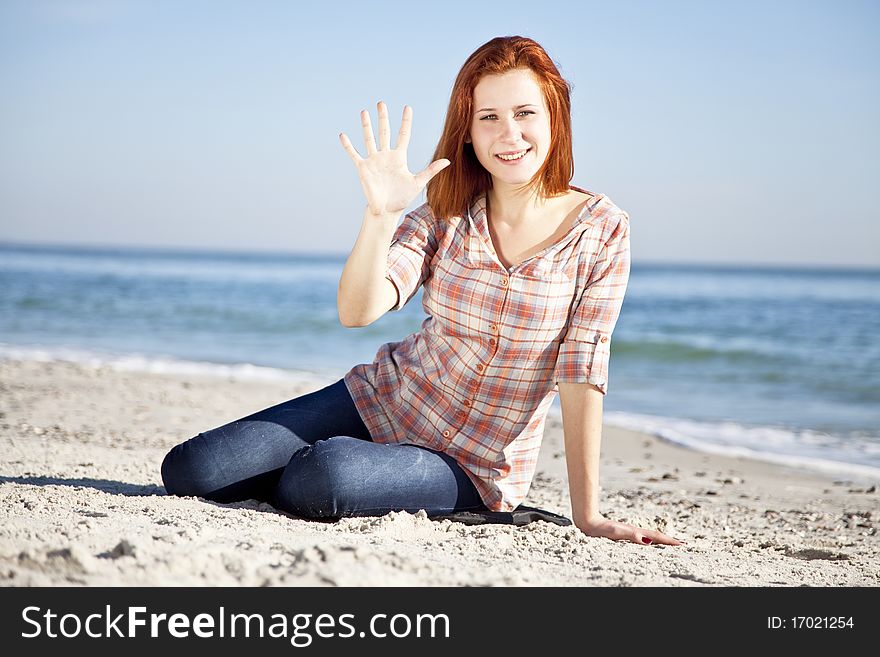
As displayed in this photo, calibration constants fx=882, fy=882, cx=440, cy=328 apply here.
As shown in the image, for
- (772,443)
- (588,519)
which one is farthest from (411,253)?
(772,443)

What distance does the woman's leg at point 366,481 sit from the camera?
3.10 meters

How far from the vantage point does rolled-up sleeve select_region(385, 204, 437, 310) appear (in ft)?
10.4

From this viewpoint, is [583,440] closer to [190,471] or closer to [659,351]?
[190,471]

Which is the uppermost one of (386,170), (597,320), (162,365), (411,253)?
(386,170)

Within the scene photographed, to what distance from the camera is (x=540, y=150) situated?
319cm

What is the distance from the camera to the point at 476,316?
3166mm

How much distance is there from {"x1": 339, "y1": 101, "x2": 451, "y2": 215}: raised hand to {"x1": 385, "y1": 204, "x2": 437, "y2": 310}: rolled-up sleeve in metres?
0.27

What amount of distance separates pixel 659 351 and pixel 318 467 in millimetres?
10131

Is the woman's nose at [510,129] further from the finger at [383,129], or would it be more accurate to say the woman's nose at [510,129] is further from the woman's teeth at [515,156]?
the finger at [383,129]

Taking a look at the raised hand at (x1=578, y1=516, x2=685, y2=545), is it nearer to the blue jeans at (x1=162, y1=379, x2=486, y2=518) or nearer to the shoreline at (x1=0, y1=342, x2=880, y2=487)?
the blue jeans at (x1=162, y1=379, x2=486, y2=518)

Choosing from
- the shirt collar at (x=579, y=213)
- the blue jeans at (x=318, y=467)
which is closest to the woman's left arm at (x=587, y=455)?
the blue jeans at (x=318, y=467)

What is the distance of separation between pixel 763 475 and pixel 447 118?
10.9 ft
